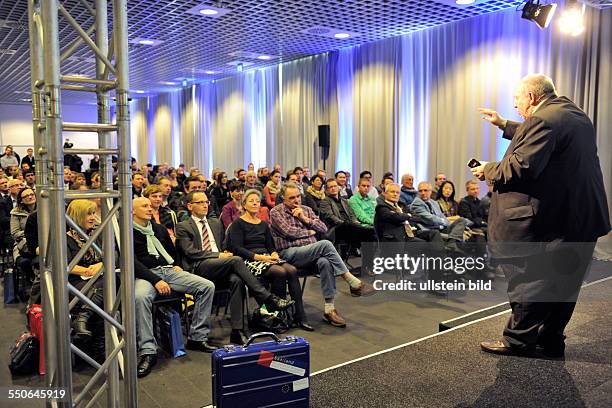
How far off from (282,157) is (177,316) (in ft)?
25.7

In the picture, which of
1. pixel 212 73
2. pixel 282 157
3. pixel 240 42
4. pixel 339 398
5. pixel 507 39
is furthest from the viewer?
pixel 212 73

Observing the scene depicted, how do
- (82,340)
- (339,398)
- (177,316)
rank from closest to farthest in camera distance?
(339,398), (82,340), (177,316)

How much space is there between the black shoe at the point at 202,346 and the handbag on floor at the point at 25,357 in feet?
3.15

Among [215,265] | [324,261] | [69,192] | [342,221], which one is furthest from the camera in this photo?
[342,221]

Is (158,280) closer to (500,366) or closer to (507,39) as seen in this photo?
(500,366)

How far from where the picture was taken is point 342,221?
6012mm

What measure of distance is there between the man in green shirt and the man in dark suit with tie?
238cm

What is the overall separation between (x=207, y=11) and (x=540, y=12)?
3918mm

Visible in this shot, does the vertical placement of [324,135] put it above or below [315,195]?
above

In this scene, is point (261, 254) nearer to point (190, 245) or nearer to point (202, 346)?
point (190, 245)

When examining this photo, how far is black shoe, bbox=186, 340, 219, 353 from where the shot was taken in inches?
141

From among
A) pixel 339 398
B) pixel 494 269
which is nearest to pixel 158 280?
pixel 339 398

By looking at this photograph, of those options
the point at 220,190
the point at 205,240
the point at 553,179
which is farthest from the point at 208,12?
the point at 553,179

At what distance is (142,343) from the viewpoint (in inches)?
130
